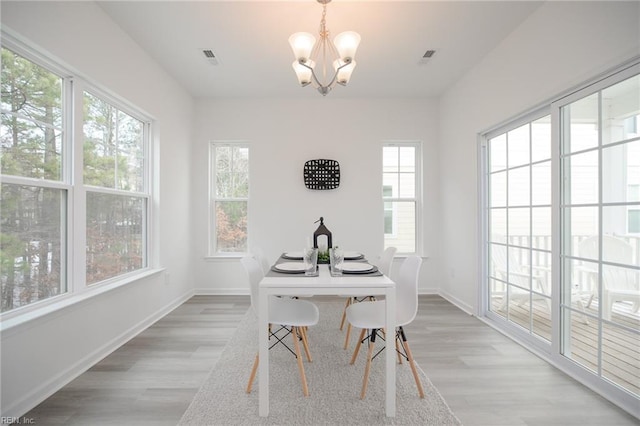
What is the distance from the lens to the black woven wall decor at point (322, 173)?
428cm

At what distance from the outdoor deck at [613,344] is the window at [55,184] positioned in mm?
3729

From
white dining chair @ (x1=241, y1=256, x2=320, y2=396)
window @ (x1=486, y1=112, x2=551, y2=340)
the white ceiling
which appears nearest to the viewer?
white dining chair @ (x1=241, y1=256, x2=320, y2=396)

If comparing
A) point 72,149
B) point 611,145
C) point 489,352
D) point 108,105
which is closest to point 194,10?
point 108,105

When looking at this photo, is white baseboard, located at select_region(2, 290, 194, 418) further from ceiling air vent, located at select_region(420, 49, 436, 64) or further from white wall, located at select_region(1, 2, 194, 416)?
ceiling air vent, located at select_region(420, 49, 436, 64)

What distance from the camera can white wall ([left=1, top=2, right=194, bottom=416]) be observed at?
181cm

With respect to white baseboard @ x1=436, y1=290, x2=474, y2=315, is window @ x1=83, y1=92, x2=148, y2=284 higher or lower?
higher

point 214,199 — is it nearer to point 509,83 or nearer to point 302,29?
point 302,29

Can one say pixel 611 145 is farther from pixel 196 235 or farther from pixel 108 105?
pixel 196 235

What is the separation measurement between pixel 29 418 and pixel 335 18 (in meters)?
3.44

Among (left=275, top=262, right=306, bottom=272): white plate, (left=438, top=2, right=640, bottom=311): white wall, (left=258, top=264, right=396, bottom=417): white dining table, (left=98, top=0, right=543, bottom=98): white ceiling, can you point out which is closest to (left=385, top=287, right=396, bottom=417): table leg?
(left=258, top=264, right=396, bottom=417): white dining table

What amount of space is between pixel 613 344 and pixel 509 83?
2.24m

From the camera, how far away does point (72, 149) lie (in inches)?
89.0

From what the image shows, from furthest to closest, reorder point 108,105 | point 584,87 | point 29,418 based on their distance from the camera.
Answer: point 108,105 → point 584,87 → point 29,418

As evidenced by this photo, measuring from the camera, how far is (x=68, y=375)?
83.1 inches
